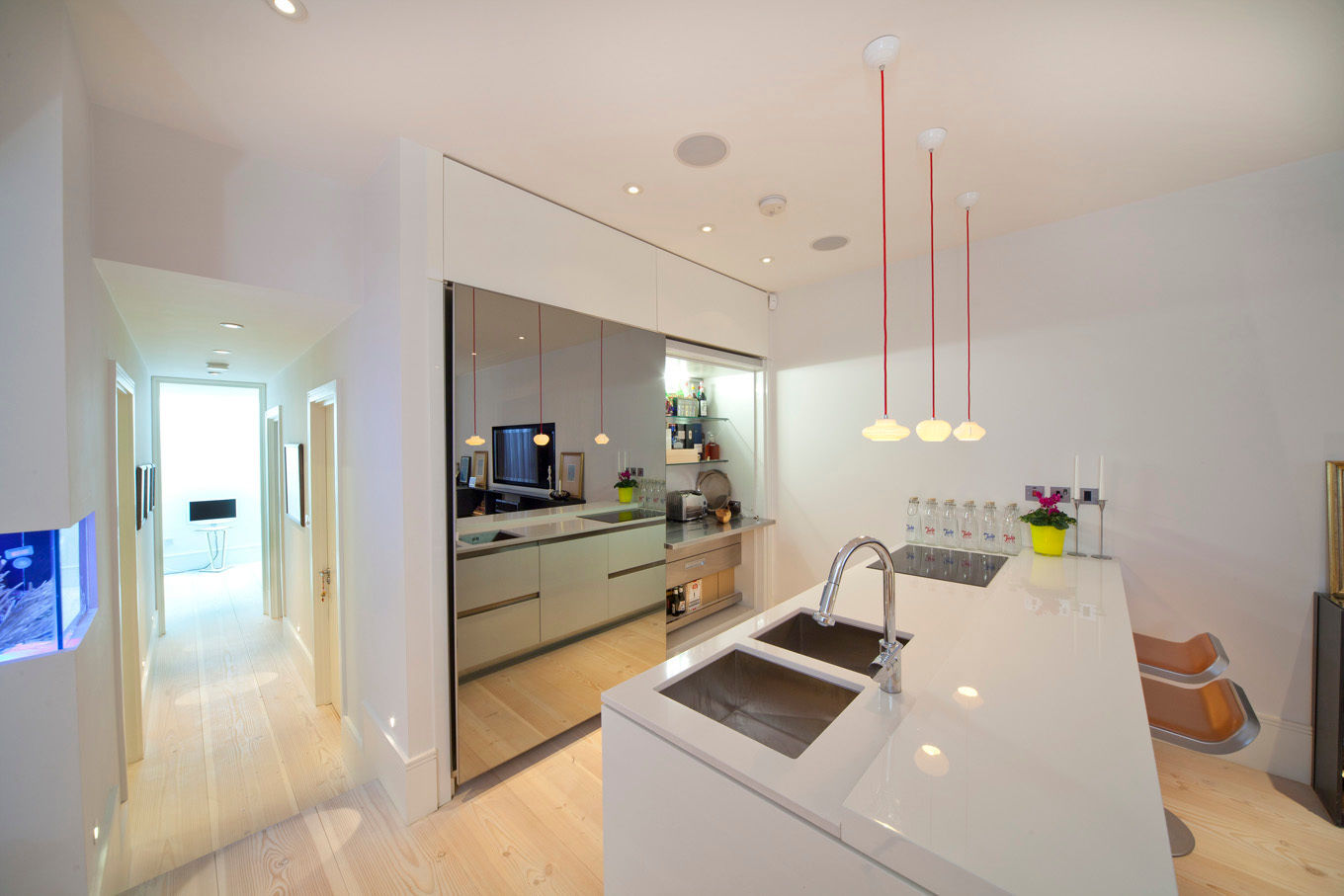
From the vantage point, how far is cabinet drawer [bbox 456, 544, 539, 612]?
2.04 meters

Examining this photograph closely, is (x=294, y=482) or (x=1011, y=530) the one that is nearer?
(x=1011, y=530)

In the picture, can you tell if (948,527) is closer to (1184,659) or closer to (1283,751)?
(1184,659)

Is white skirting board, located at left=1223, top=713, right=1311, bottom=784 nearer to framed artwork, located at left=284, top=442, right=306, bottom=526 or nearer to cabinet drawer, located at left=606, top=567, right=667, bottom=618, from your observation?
cabinet drawer, located at left=606, top=567, right=667, bottom=618

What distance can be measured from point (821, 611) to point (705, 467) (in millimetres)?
2966

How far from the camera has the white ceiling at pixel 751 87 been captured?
4.40 ft

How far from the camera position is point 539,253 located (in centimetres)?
227

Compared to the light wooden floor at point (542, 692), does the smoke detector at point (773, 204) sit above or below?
above

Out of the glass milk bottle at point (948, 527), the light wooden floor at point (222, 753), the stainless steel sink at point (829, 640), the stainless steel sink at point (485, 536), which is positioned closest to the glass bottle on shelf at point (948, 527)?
the glass milk bottle at point (948, 527)

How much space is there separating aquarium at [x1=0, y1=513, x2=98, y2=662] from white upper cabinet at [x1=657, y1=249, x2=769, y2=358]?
8.06 ft

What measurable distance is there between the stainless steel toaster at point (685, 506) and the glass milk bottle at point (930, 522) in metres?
1.51

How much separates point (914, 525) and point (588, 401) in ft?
6.90

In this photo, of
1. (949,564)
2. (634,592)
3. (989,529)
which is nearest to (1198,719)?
(949,564)

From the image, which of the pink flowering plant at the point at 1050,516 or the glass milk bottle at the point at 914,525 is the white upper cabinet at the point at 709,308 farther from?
the pink flowering plant at the point at 1050,516

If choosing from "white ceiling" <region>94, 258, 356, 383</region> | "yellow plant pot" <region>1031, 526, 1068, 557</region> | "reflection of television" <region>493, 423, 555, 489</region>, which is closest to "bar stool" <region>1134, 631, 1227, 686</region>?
"yellow plant pot" <region>1031, 526, 1068, 557</region>
